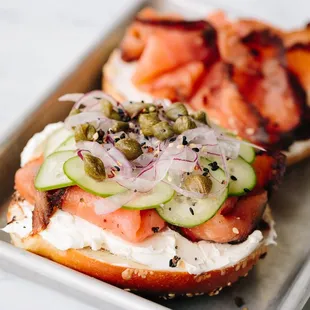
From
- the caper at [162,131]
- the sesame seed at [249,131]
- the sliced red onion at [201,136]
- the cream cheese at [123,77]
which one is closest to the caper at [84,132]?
the caper at [162,131]

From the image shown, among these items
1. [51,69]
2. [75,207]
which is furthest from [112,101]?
[51,69]

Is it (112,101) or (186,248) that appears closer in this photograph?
(186,248)

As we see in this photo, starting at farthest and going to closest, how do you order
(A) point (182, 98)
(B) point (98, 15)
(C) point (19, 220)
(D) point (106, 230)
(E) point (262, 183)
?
1. (B) point (98, 15)
2. (A) point (182, 98)
3. (E) point (262, 183)
4. (C) point (19, 220)
5. (D) point (106, 230)

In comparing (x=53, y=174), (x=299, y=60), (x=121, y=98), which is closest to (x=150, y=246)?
(x=53, y=174)

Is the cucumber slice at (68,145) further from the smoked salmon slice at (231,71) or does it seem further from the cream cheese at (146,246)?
the smoked salmon slice at (231,71)

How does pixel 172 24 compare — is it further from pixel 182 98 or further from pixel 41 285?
pixel 41 285

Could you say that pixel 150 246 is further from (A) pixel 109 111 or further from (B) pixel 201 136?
(A) pixel 109 111

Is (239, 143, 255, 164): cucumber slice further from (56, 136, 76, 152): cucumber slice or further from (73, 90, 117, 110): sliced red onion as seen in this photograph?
(56, 136, 76, 152): cucumber slice
